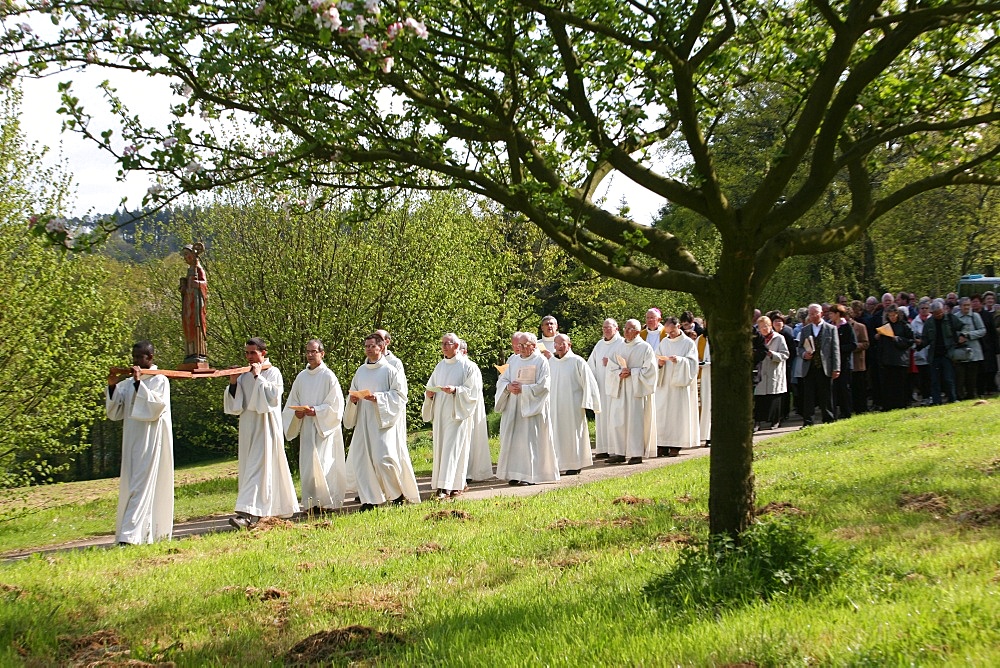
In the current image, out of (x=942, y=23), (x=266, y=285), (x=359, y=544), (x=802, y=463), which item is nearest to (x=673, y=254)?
(x=942, y=23)

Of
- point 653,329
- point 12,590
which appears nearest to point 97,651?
point 12,590

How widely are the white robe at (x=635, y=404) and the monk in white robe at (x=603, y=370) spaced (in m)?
0.35

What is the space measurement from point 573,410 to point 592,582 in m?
9.84

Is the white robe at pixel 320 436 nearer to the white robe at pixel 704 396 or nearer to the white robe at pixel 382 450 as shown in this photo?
the white robe at pixel 382 450

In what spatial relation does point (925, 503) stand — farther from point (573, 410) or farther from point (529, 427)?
point (573, 410)

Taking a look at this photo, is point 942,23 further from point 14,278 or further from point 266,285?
point 266,285

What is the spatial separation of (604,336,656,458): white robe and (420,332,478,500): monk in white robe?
13.3 ft

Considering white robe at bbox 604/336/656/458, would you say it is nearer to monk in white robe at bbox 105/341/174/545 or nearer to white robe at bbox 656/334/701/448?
white robe at bbox 656/334/701/448

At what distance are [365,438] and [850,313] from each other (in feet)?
37.1

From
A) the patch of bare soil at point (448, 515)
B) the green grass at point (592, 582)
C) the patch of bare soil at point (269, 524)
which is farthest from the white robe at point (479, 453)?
the patch of bare soil at point (448, 515)

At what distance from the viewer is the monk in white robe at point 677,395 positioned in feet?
61.2

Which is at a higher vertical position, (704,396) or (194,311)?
(194,311)

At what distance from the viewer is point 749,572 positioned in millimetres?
6402

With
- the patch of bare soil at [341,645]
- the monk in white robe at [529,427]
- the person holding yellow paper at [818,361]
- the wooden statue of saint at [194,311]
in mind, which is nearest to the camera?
the patch of bare soil at [341,645]
